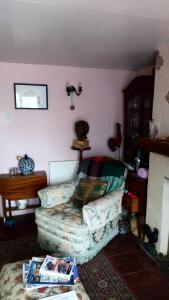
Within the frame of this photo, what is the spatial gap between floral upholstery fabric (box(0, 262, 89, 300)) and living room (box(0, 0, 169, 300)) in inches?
28.6

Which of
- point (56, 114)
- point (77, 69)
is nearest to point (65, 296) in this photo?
point (56, 114)

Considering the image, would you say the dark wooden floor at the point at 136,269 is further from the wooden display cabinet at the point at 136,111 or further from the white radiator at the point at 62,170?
the white radiator at the point at 62,170

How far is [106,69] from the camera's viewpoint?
3.28 metres

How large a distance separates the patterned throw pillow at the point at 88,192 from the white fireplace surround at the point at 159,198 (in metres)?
0.52

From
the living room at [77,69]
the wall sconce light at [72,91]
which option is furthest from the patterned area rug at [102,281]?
the wall sconce light at [72,91]

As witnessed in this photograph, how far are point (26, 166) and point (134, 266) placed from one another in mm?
1704

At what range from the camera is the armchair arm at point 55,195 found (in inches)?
97.0

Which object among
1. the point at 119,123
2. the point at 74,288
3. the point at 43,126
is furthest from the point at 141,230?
the point at 43,126

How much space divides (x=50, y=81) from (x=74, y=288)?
8.09ft

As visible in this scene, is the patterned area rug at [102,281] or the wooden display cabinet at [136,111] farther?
Answer: the wooden display cabinet at [136,111]

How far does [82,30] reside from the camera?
1789 mm

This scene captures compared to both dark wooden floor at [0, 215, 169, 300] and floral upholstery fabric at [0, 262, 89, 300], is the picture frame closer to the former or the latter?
dark wooden floor at [0, 215, 169, 300]

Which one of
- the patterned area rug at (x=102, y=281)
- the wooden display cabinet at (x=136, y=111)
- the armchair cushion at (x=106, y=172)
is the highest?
the wooden display cabinet at (x=136, y=111)

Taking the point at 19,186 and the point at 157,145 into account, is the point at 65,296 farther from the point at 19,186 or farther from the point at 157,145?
the point at 19,186
